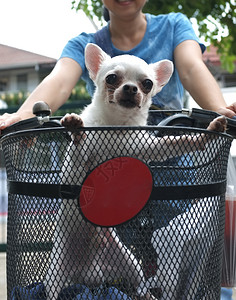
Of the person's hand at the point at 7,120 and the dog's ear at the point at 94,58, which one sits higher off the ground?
the dog's ear at the point at 94,58

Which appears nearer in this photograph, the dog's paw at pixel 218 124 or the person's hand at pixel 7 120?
the dog's paw at pixel 218 124

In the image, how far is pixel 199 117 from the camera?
99 cm

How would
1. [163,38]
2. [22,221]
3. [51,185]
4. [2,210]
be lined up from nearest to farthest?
1. [51,185]
2. [22,221]
3. [163,38]
4. [2,210]

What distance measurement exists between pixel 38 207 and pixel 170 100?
2.69 feet

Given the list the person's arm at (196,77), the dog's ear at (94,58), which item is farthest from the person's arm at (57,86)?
the person's arm at (196,77)

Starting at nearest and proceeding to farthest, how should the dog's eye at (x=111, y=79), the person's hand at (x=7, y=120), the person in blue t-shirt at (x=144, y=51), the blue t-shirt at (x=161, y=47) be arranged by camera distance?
the person's hand at (x=7, y=120), the dog's eye at (x=111, y=79), the person in blue t-shirt at (x=144, y=51), the blue t-shirt at (x=161, y=47)

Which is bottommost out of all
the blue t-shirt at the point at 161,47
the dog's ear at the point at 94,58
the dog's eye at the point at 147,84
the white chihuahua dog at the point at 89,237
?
the white chihuahua dog at the point at 89,237

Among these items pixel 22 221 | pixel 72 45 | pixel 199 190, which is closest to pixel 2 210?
pixel 72 45

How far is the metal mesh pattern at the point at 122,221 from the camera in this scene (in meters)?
0.93

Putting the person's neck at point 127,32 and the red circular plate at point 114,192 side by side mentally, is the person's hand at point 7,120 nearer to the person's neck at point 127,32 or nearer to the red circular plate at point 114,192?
the red circular plate at point 114,192

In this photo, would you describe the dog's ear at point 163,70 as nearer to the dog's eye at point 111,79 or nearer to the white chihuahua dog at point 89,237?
the dog's eye at point 111,79

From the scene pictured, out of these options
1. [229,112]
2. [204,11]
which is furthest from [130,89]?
[204,11]

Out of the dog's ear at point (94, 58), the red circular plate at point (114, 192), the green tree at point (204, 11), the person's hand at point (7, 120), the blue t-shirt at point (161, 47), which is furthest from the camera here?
the green tree at point (204, 11)

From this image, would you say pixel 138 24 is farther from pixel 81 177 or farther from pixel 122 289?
pixel 122 289
